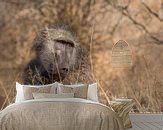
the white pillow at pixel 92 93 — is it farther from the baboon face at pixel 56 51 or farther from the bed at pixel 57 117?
the bed at pixel 57 117

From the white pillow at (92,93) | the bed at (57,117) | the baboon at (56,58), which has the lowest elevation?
the bed at (57,117)

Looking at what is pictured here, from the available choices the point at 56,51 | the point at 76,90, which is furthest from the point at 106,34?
the point at 76,90

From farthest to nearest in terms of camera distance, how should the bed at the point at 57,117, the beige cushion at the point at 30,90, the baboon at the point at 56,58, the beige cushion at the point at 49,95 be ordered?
1. the baboon at the point at 56,58
2. the beige cushion at the point at 30,90
3. the beige cushion at the point at 49,95
4. the bed at the point at 57,117

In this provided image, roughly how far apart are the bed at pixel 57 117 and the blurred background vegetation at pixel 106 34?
1851mm

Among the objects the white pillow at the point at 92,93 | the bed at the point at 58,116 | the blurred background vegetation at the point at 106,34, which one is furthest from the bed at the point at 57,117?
the blurred background vegetation at the point at 106,34

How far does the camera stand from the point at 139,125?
5719 millimetres

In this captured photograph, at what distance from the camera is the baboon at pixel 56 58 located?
600cm

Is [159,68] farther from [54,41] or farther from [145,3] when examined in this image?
[54,41]

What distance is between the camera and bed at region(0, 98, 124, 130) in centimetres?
407

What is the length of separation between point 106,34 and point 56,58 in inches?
39.8

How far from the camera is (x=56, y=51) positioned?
6051 mm

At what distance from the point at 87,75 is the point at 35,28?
1.27 meters

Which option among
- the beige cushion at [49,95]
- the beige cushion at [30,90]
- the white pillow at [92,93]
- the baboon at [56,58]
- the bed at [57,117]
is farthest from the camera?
the baboon at [56,58]

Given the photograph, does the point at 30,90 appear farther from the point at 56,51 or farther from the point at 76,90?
the point at 56,51
